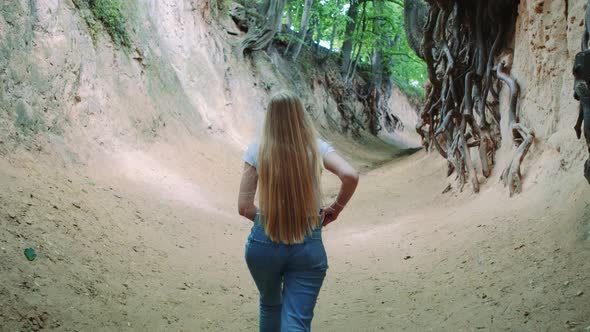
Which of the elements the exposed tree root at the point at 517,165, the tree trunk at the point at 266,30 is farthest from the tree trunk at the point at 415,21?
the exposed tree root at the point at 517,165

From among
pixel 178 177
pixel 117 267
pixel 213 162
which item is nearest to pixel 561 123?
pixel 117 267

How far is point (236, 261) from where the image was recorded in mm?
5723

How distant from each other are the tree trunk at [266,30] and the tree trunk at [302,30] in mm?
965

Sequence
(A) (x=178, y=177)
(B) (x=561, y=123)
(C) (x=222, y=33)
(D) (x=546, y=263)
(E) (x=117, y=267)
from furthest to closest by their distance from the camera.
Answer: (C) (x=222, y=33) → (A) (x=178, y=177) → (B) (x=561, y=123) → (E) (x=117, y=267) → (D) (x=546, y=263)

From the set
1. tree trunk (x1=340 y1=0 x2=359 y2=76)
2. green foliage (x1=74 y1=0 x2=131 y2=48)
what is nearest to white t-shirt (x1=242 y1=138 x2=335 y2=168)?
green foliage (x1=74 y1=0 x2=131 y2=48)

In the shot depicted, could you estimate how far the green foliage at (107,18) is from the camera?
8.49m

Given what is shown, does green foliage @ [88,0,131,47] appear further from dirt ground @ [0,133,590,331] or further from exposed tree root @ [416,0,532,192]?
exposed tree root @ [416,0,532,192]

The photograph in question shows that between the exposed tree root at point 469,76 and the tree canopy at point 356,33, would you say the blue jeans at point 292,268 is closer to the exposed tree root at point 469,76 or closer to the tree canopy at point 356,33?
the exposed tree root at point 469,76

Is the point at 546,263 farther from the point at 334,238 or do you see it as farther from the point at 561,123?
the point at 334,238

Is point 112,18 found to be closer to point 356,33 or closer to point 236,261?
point 236,261

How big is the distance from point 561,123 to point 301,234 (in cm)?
361

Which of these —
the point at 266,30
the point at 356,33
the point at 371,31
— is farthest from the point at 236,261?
the point at 371,31

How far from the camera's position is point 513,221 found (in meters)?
4.64

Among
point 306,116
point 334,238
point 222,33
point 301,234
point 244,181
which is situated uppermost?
point 222,33
